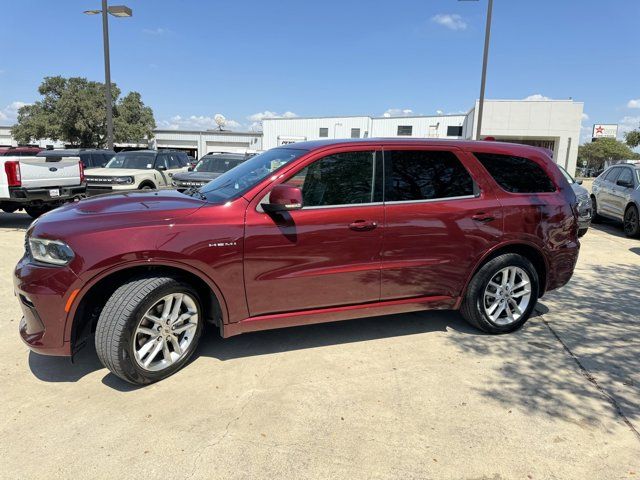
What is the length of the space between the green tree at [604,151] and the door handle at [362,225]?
7798 centimetres

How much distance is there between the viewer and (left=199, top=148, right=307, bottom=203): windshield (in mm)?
3693

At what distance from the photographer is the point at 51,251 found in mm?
3133

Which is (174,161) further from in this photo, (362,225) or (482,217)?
(482,217)

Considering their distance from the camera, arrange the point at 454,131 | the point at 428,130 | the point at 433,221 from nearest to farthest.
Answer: the point at 433,221
the point at 428,130
the point at 454,131

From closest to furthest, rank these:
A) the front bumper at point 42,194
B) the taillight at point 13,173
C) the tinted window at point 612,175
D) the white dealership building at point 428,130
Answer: the taillight at point 13,173
the front bumper at point 42,194
the tinted window at point 612,175
the white dealership building at point 428,130

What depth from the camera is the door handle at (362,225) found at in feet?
12.1

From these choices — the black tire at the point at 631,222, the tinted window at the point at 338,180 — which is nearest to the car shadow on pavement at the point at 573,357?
the tinted window at the point at 338,180

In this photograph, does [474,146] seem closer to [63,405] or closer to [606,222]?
[63,405]

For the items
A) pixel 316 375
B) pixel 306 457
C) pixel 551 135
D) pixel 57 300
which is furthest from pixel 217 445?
pixel 551 135

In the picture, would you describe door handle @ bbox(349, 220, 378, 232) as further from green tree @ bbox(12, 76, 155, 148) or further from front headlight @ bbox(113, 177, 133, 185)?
green tree @ bbox(12, 76, 155, 148)

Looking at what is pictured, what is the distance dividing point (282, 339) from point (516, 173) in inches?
108

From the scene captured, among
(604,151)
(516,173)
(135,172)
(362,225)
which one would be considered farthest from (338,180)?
(604,151)

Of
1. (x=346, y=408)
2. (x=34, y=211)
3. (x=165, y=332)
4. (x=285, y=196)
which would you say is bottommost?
(x=346, y=408)

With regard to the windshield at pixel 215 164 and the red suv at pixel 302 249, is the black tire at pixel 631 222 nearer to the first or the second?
the red suv at pixel 302 249
